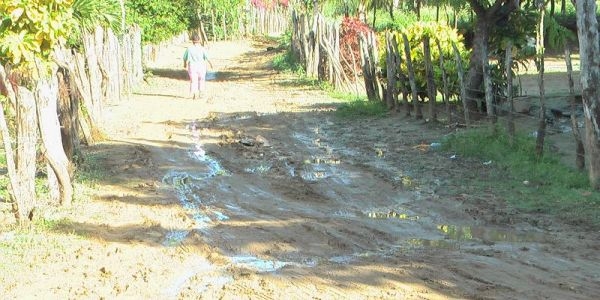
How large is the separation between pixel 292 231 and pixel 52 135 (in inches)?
111

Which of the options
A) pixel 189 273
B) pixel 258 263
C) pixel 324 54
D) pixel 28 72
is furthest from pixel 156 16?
pixel 189 273

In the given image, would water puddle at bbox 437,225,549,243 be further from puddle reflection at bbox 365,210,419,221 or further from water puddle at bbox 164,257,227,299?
water puddle at bbox 164,257,227,299

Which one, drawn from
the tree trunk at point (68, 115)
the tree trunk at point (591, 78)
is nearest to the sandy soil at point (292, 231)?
the tree trunk at point (68, 115)

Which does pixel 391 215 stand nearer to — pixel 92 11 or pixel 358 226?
pixel 358 226

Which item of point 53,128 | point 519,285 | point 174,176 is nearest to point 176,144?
point 174,176

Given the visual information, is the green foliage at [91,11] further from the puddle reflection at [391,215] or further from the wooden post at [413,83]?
the wooden post at [413,83]

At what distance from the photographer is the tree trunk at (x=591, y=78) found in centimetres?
944

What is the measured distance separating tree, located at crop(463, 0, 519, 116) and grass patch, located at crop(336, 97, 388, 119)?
2.28 m

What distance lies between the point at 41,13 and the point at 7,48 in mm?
463

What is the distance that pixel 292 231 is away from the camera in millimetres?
7566

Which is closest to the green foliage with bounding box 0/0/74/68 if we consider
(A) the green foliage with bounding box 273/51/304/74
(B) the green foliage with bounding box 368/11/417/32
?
(A) the green foliage with bounding box 273/51/304/74

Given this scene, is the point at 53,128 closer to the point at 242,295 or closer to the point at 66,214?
the point at 66,214

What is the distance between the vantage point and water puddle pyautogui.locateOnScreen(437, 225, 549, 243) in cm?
762

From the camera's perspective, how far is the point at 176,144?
42.2ft
